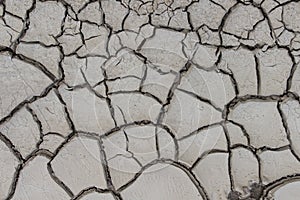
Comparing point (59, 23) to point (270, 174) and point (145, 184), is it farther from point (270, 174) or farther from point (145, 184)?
point (270, 174)

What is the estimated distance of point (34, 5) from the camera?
8.41 feet

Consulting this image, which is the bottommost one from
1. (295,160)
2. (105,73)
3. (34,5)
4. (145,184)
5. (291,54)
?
(145,184)

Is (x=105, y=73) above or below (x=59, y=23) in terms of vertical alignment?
below

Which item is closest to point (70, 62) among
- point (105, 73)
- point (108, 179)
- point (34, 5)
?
point (105, 73)

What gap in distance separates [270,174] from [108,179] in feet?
2.19

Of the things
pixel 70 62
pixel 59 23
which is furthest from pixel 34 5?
pixel 70 62

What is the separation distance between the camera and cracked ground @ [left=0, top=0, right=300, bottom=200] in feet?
7.38

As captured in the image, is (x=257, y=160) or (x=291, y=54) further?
(x=291, y=54)

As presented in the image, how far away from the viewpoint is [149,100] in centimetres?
240

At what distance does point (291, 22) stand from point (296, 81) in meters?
0.30

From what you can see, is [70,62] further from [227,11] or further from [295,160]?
[295,160]

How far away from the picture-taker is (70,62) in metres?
2.45

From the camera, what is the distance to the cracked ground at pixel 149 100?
2248 mm

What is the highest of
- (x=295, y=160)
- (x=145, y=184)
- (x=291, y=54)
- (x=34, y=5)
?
(x=34, y=5)
